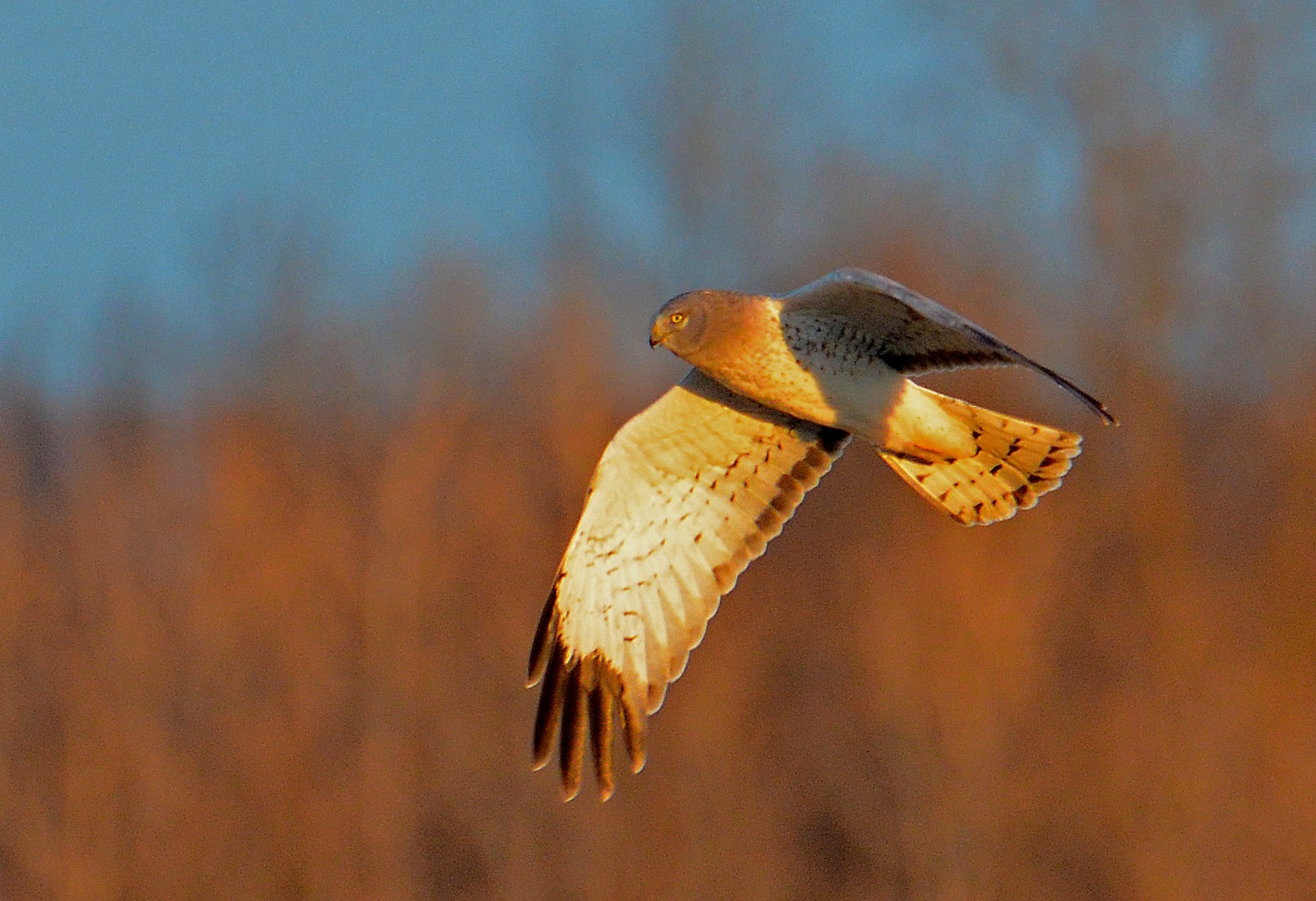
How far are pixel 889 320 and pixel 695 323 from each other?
660mm

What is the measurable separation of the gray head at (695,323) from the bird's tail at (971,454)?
0.67 meters

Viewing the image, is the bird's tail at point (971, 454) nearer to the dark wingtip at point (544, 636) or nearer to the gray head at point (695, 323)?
the gray head at point (695, 323)

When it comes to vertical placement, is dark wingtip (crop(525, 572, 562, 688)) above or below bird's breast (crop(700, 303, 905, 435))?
below

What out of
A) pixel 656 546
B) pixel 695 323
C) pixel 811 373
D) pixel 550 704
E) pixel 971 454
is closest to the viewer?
pixel 695 323

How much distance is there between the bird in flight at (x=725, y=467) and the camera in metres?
6.51

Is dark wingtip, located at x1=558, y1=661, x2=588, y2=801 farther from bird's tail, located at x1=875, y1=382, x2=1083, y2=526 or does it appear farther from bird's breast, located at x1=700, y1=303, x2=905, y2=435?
bird's tail, located at x1=875, y1=382, x2=1083, y2=526

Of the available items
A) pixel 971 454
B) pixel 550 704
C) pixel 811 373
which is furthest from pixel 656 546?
pixel 971 454

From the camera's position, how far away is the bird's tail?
6.65 m

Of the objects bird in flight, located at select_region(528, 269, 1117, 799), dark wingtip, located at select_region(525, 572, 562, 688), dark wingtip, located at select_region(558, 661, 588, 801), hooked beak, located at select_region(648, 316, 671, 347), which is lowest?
dark wingtip, located at select_region(558, 661, 588, 801)

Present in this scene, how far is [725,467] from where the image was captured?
23.7 ft

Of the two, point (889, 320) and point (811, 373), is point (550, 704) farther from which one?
point (889, 320)

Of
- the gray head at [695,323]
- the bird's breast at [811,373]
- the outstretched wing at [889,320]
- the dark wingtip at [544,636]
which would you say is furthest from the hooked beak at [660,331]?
the dark wingtip at [544,636]

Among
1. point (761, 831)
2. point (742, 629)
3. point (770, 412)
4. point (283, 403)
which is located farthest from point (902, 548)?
point (770, 412)

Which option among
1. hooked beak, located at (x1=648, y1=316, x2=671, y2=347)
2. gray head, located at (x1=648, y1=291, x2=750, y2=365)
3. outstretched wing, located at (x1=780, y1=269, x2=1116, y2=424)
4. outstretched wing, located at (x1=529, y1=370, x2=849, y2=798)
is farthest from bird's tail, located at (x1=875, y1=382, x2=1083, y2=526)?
hooked beak, located at (x1=648, y1=316, x2=671, y2=347)
